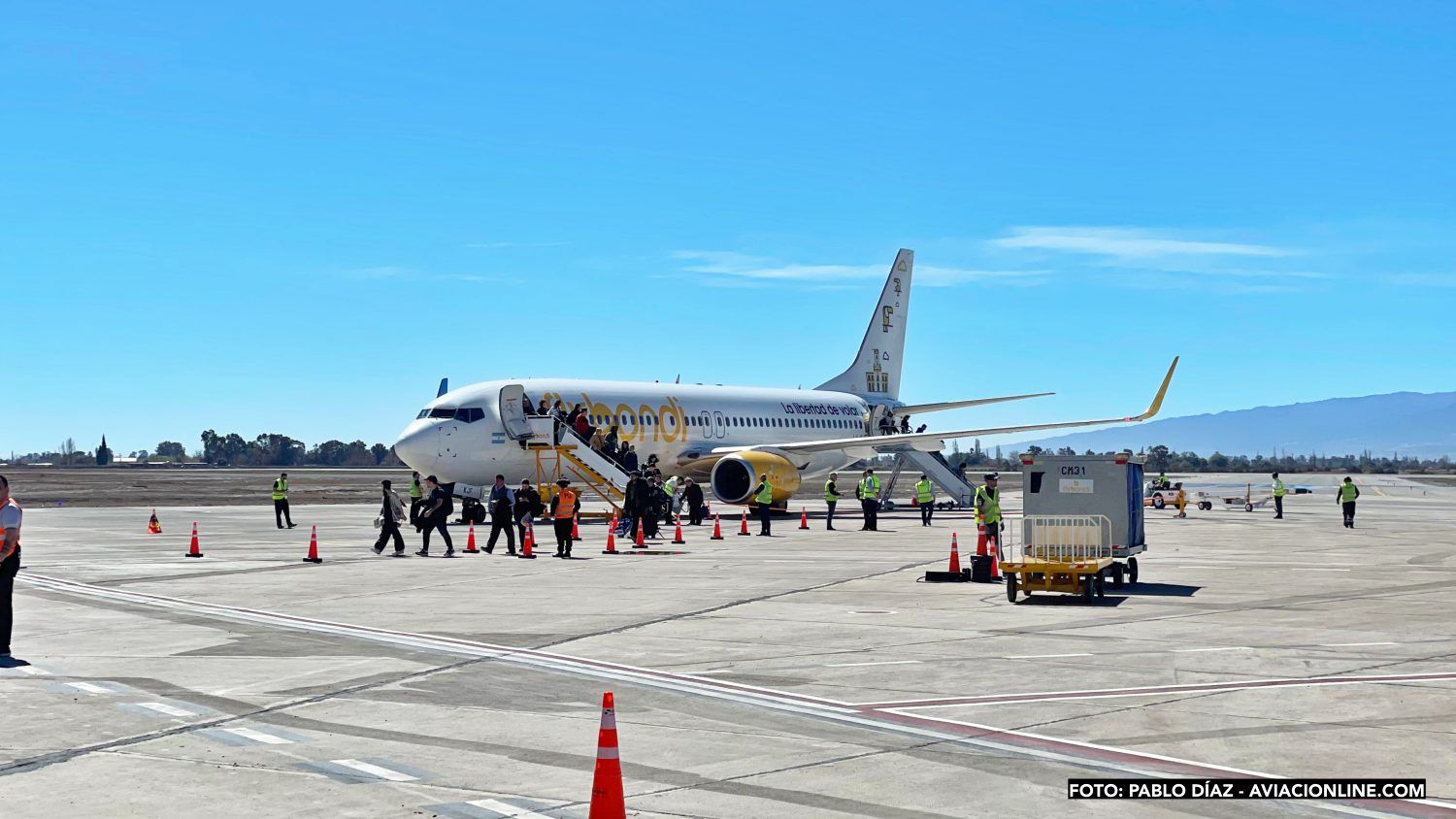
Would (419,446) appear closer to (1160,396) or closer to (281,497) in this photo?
(281,497)

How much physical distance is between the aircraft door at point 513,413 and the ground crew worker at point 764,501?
6.55 m

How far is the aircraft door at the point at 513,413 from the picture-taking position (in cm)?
3881

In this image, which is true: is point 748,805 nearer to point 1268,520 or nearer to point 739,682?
point 739,682

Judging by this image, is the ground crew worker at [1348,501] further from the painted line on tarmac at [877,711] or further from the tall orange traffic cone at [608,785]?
the tall orange traffic cone at [608,785]

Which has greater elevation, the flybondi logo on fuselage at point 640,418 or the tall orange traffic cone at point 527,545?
the flybondi logo on fuselage at point 640,418

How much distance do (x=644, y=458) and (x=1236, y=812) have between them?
124 feet

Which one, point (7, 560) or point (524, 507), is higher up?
point (524, 507)

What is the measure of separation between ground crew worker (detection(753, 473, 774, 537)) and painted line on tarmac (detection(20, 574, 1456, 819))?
1980cm

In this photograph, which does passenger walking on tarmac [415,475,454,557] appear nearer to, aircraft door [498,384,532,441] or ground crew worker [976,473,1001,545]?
ground crew worker [976,473,1001,545]

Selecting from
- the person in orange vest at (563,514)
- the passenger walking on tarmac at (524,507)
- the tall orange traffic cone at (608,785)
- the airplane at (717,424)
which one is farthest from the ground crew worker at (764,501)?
the tall orange traffic cone at (608,785)

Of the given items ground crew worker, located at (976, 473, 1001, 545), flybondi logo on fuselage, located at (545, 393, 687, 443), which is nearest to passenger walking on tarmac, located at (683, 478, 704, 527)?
flybondi logo on fuselage, located at (545, 393, 687, 443)

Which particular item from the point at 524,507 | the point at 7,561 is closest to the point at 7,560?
the point at 7,561

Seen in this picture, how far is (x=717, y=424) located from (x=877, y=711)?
122ft

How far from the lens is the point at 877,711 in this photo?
1062cm
